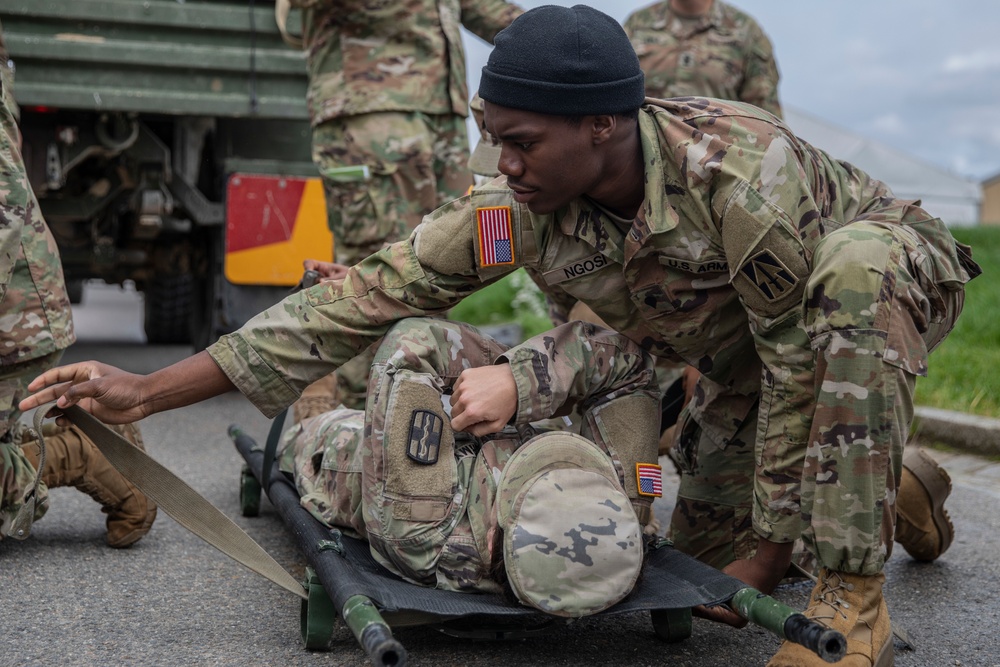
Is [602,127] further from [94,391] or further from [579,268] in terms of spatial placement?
[94,391]

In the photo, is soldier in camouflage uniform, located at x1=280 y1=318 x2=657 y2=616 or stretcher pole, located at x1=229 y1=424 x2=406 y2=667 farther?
soldier in camouflage uniform, located at x1=280 y1=318 x2=657 y2=616

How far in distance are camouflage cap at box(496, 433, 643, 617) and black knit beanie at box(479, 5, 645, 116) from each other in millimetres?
697

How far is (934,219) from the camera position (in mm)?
2562

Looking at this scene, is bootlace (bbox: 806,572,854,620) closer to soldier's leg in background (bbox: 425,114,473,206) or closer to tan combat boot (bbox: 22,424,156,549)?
tan combat boot (bbox: 22,424,156,549)

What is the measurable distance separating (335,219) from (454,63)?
70 cm

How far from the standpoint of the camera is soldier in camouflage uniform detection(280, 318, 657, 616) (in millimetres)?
2150

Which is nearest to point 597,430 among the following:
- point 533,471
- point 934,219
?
point 533,471

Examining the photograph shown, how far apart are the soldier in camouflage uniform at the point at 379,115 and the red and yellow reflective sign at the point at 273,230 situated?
3.09 ft

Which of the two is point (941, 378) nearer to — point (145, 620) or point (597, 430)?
point (597, 430)

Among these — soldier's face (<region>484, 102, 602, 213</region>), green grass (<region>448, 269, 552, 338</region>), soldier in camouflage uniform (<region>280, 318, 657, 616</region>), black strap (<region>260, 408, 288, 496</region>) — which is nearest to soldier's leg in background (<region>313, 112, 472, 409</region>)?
black strap (<region>260, 408, 288, 496</region>)

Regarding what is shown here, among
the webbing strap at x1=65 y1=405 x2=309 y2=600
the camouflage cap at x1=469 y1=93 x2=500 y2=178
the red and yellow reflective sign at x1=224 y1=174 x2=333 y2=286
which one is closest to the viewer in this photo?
the webbing strap at x1=65 y1=405 x2=309 y2=600

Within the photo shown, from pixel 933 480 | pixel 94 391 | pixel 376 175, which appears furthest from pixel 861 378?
pixel 376 175

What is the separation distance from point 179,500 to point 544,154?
1.02 m

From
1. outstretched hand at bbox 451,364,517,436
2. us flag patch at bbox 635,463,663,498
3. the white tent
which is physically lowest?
the white tent
